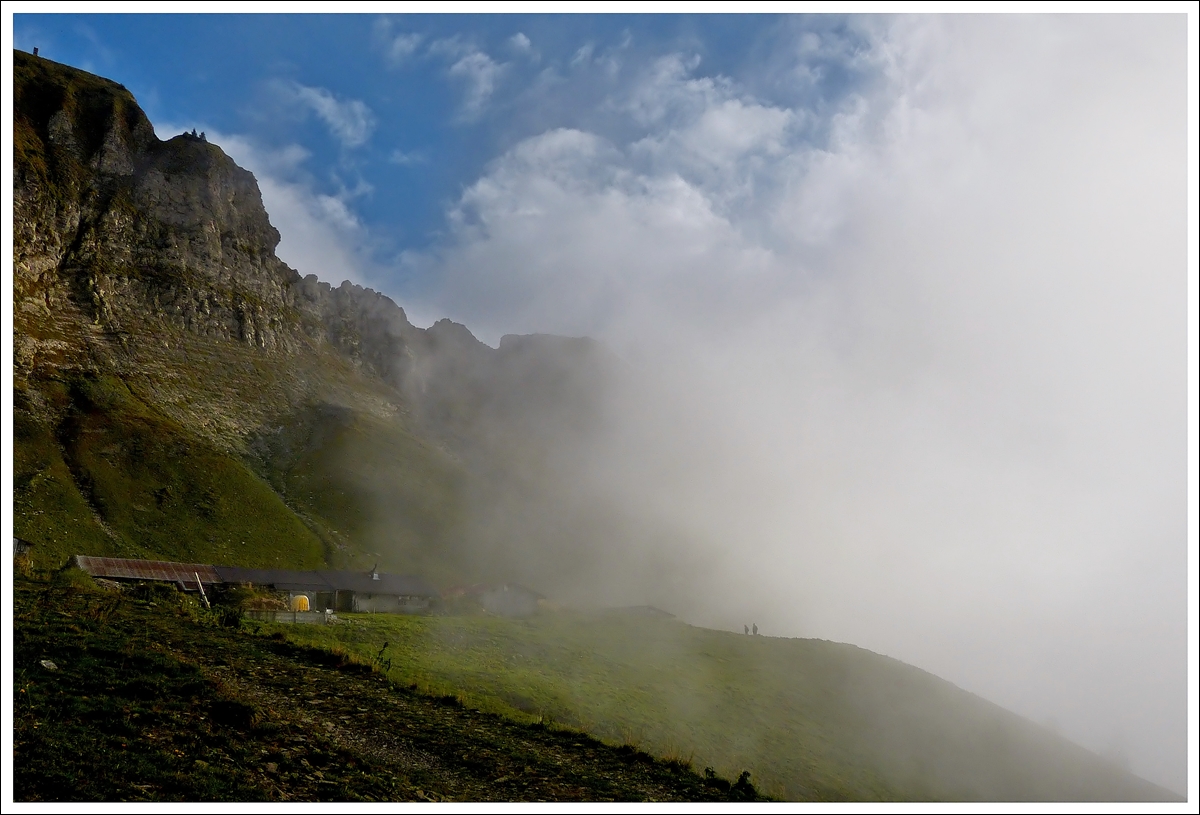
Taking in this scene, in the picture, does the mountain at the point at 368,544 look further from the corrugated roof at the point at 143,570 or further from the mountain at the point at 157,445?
the corrugated roof at the point at 143,570

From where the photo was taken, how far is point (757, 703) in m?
49.4

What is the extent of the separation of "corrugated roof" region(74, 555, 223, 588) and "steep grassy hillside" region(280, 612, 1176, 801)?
45239 millimetres

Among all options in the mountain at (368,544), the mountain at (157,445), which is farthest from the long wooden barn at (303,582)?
the mountain at (157,445)

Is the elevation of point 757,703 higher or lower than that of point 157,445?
lower

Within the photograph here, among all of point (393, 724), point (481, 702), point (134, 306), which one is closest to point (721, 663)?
point (481, 702)

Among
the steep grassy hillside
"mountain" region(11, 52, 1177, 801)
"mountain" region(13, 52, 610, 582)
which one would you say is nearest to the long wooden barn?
"mountain" region(11, 52, 1177, 801)

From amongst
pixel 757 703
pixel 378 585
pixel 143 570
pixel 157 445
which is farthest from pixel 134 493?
pixel 757 703

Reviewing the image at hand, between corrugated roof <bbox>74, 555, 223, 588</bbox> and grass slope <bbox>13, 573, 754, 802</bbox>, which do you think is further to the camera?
corrugated roof <bbox>74, 555, 223, 588</bbox>

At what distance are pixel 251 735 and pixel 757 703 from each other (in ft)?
132

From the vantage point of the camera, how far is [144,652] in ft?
74.8

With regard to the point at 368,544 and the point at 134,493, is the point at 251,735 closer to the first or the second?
the point at 134,493

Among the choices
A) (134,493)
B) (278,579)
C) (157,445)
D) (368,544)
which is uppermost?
(157,445)

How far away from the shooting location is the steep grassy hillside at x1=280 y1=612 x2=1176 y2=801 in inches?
1401

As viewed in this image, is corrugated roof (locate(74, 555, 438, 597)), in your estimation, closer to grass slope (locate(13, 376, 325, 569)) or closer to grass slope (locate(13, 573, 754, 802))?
grass slope (locate(13, 376, 325, 569))
